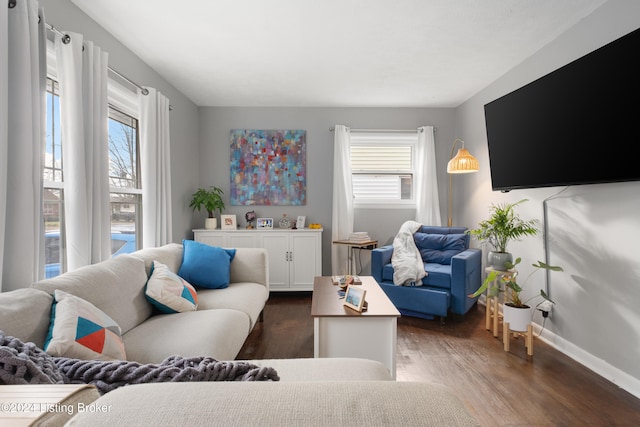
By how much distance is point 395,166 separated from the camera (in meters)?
4.10

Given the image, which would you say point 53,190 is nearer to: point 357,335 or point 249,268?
point 249,268

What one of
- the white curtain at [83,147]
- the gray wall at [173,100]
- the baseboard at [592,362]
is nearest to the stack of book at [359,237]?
the baseboard at [592,362]

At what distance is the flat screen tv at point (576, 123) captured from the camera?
5.21 ft

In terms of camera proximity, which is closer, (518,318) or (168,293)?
(168,293)

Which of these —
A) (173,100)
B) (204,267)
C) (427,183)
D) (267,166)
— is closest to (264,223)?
(267,166)

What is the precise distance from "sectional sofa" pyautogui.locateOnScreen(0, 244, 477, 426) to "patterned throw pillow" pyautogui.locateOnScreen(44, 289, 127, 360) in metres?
0.02

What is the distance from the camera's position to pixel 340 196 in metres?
3.90

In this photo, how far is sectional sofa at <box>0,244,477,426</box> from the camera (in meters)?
0.41

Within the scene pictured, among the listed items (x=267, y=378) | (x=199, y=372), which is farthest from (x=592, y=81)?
(x=199, y=372)

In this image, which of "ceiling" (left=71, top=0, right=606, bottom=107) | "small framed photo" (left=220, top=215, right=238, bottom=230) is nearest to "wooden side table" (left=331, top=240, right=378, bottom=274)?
"small framed photo" (left=220, top=215, right=238, bottom=230)

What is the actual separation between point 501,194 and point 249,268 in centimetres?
262

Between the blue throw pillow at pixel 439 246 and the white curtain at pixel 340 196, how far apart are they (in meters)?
0.92

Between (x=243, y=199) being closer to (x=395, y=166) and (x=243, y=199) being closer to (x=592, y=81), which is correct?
(x=395, y=166)

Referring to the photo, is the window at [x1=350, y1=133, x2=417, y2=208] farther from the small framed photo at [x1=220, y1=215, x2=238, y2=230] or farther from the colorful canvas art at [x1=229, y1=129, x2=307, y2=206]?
the small framed photo at [x1=220, y1=215, x2=238, y2=230]
